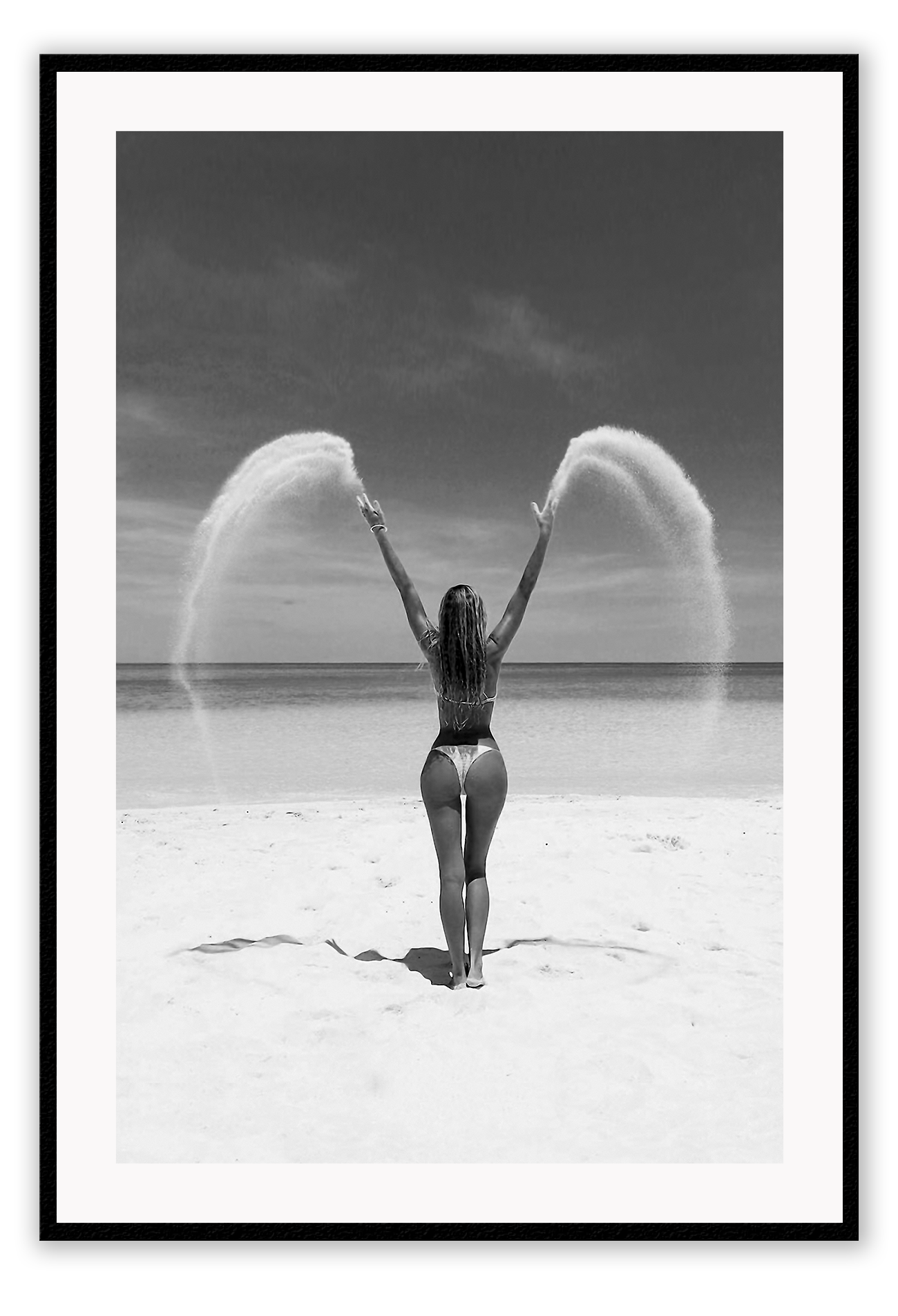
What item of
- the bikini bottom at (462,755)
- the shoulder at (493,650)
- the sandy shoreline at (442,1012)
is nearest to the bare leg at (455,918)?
the sandy shoreline at (442,1012)

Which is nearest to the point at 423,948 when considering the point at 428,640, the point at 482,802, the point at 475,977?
the point at 475,977

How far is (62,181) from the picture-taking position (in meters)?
3.55

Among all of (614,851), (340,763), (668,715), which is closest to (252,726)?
(340,763)

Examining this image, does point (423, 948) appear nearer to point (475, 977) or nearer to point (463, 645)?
point (475, 977)

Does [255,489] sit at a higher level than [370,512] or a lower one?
higher

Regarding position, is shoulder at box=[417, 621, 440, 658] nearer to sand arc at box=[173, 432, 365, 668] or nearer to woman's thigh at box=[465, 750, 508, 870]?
woman's thigh at box=[465, 750, 508, 870]

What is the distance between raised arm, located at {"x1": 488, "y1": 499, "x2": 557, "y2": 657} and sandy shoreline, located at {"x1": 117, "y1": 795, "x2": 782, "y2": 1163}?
1750 mm

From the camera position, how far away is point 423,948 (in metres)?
4.90

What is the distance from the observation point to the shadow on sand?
460cm

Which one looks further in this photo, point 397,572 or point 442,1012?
point 397,572

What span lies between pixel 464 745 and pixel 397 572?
3.04 ft

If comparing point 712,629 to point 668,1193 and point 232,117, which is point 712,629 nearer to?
point 668,1193

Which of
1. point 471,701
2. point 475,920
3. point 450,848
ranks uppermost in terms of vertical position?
point 471,701

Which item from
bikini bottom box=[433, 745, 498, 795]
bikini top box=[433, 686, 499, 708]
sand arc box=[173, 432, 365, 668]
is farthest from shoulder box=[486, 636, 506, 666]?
sand arc box=[173, 432, 365, 668]
